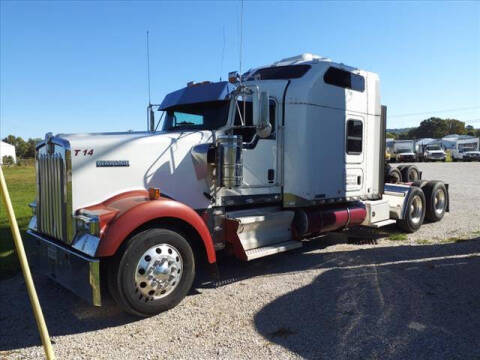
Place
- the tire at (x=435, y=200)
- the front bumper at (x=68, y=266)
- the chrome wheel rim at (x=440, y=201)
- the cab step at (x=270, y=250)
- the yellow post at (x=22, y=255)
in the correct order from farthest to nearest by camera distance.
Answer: the chrome wheel rim at (x=440, y=201) → the tire at (x=435, y=200) → the cab step at (x=270, y=250) → the front bumper at (x=68, y=266) → the yellow post at (x=22, y=255)

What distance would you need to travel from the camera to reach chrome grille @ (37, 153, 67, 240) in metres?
4.36

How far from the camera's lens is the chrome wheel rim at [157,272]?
161 inches

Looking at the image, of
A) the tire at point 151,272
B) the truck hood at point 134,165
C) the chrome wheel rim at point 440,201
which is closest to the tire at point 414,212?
the chrome wheel rim at point 440,201

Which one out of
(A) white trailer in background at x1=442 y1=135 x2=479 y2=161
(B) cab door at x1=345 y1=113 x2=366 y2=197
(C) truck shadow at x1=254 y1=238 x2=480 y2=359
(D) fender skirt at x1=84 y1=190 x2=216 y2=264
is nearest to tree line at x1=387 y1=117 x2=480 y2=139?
(A) white trailer in background at x1=442 y1=135 x2=479 y2=161

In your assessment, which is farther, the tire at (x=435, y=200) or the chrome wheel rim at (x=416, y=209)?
the tire at (x=435, y=200)

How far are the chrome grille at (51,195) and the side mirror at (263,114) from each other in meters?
2.44

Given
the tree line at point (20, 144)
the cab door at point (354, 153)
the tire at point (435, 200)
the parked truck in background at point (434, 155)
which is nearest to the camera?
the cab door at point (354, 153)

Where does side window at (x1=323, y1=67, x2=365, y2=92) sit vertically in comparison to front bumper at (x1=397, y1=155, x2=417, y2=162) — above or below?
above

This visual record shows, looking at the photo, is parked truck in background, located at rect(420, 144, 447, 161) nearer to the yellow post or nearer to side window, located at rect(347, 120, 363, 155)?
side window, located at rect(347, 120, 363, 155)

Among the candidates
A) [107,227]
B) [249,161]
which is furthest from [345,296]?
[107,227]

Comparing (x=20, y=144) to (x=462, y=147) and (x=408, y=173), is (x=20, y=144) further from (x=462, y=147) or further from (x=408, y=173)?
(x=408, y=173)

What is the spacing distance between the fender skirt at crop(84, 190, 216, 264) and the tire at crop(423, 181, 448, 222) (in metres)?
6.94

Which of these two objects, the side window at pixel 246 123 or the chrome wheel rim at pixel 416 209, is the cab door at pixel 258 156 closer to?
the side window at pixel 246 123

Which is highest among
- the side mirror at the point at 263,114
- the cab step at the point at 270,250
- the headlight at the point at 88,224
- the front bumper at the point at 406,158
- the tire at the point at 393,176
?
the side mirror at the point at 263,114
